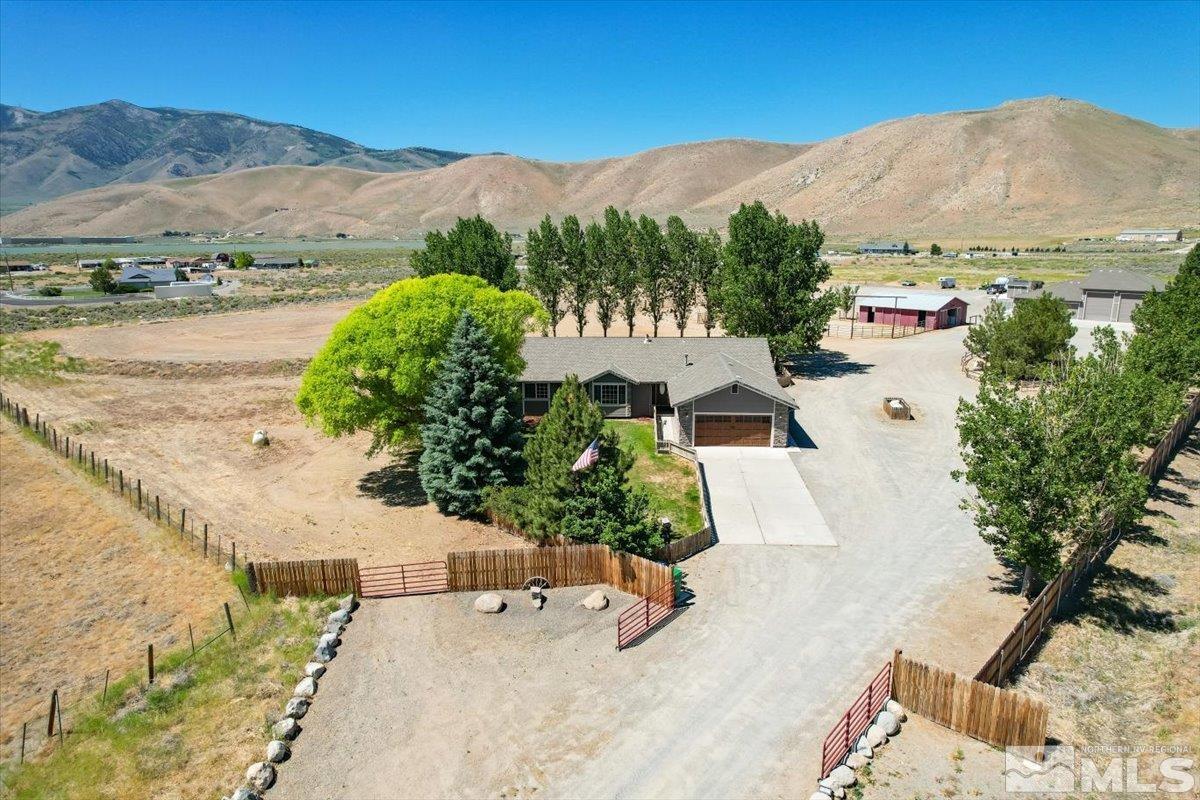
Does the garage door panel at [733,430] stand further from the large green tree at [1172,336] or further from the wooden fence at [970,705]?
the wooden fence at [970,705]

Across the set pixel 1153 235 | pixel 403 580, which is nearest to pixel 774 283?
pixel 403 580

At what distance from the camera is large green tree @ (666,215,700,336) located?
205 feet

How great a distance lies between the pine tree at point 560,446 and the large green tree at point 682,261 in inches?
1608

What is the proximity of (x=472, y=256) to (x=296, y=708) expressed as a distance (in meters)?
45.9

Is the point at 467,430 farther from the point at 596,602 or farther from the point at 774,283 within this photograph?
the point at 774,283

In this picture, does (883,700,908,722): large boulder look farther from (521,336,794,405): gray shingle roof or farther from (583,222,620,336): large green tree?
(583,222,620,336): large green tree

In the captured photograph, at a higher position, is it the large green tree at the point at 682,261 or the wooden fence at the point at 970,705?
the large green tree at the point at 682,261

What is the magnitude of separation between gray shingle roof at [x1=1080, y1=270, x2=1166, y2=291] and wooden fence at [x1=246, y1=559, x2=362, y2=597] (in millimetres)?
72824

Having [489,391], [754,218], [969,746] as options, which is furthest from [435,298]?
[754,218]

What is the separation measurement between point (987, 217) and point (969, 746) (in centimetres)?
20394

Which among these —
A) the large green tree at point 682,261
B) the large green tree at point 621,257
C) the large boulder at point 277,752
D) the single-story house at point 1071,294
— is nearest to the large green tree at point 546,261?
the large green tree at point 621,257

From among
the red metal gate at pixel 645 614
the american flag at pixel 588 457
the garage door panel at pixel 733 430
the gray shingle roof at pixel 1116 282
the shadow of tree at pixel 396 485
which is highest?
the gray shingle roof at pixel 1116 282

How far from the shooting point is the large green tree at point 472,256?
2346 inches

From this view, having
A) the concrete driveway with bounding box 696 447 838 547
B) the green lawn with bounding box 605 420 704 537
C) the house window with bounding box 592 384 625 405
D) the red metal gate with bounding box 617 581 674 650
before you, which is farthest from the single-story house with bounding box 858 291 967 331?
the red metal gate with bounding box 617 581 674 650
